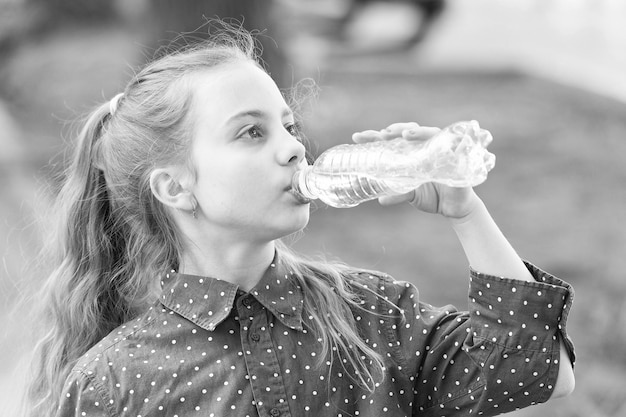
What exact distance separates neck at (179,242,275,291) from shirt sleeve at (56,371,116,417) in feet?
1.10

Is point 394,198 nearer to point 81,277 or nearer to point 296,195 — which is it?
point 296,195

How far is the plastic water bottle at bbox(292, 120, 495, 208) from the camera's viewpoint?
5.60 ft

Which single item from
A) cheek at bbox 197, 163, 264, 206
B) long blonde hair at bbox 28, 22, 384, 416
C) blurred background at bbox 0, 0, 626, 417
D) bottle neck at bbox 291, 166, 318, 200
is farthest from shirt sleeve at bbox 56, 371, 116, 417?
blurred background at bbox 0, 0, 626, 417

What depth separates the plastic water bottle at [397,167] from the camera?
1707 millimetres

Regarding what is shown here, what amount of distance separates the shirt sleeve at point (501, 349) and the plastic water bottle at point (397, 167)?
236 millimetres

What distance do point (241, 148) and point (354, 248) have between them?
3587mm

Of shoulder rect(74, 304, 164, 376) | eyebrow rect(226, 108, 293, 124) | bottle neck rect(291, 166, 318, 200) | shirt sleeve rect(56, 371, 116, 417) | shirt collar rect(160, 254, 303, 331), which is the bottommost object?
shirt sleeve rect(56, 371, 116, 417)

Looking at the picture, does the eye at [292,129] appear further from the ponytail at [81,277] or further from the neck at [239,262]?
the ponytail at [81,277]

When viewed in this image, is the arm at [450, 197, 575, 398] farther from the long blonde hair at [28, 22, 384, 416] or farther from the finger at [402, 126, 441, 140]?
the long blonde hair at [28, 22, 384, 416]

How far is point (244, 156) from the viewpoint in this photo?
1.93m

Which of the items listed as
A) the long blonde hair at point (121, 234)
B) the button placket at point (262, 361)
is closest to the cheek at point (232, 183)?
the long blonde hair at point (121, 234)

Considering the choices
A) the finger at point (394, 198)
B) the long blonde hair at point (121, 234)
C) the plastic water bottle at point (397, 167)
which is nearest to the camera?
the plastic water bottle at point (397, 167)

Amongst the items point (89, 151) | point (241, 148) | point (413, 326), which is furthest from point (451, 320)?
point (89, 151)

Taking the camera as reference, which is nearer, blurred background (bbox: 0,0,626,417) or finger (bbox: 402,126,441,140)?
finger (bbox: 402,126,441,140)
